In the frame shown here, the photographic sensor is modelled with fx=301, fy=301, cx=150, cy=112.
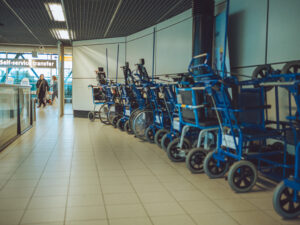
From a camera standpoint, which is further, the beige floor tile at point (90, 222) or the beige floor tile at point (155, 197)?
the beige floor tile at point (155, 197)

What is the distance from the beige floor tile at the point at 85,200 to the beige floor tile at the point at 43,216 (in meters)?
0.16

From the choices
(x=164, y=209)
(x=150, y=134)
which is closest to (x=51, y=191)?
(x=164, y=209)

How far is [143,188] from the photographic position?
10.2 ft

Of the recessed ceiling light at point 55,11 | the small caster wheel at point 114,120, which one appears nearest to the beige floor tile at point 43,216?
the recessed ceiling light at point 55,11

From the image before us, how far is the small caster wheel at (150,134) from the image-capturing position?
5.57 meters

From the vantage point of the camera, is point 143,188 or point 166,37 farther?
point 166,37

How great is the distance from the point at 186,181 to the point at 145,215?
1.08 meters

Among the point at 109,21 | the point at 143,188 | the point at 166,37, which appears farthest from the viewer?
the point at 109,21

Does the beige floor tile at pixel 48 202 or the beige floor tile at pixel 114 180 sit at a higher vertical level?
the beige floor tile at pixel 48 202

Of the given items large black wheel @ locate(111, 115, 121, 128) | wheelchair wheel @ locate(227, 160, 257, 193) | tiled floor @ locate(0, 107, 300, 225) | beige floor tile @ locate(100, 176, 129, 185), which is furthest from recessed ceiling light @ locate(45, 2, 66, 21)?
wheelchair wheel @ locate(227, 160, 257, 193)

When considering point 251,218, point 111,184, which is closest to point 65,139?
point 111,184

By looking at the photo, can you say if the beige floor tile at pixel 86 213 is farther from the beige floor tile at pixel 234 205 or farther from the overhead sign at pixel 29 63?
the overhead sign at pixel 29 63

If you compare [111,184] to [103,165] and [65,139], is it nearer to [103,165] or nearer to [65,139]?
[103,165]

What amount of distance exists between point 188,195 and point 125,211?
72 cm
